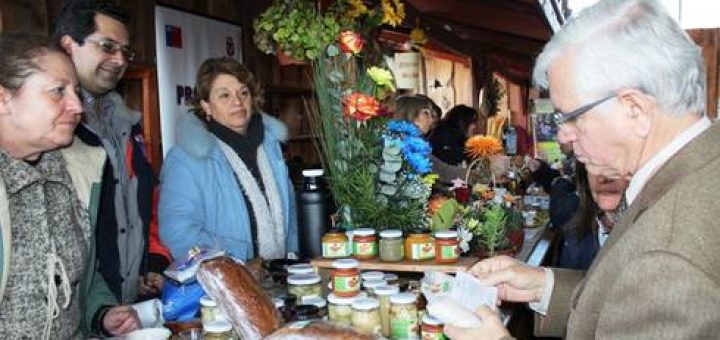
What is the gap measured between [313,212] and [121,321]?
702 millimetres

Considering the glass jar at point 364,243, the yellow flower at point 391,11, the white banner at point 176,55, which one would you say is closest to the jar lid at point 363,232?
the glass jar at point 364,243

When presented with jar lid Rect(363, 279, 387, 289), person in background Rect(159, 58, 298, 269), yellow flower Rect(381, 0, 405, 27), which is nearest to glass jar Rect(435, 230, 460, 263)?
jar lid Rect(363, 279, 387, 289)

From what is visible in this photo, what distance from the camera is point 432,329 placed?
1.67 meters

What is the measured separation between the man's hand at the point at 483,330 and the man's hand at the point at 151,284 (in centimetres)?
142

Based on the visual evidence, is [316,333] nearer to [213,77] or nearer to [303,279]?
[303,279]

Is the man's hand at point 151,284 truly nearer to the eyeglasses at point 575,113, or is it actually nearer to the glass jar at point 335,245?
the glass jar at point 335,245

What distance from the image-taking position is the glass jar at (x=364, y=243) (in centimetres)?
213

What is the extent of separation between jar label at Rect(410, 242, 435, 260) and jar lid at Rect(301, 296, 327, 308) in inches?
13.2

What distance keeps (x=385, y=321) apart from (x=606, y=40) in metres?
0.94

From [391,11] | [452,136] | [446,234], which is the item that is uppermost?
[391,11]

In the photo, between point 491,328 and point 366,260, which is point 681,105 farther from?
point 366,260

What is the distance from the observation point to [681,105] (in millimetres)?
1219

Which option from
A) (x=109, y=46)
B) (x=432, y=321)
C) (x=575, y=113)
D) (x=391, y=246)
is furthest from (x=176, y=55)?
(x=575, y=113)

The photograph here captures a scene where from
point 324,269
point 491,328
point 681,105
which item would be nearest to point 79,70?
point 324,269
